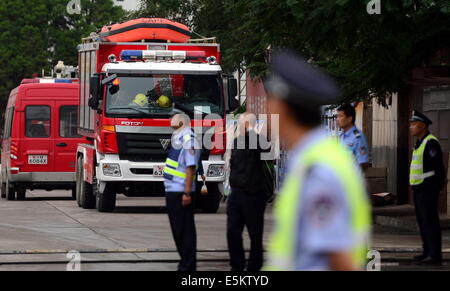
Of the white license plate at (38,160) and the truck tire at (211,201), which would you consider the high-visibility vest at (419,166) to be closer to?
the truck tire at (211,201)

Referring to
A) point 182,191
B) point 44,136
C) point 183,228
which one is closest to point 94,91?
point 44,136

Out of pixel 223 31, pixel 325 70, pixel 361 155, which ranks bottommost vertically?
pixel 361 155

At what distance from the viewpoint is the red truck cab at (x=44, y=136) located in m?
Result: 28.3

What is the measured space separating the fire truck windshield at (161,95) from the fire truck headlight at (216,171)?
109cm

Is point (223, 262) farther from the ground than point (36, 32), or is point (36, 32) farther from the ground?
point (36, 32)

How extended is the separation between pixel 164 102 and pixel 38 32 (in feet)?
214

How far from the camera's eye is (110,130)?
22.4m

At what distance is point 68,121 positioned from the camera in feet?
93.6

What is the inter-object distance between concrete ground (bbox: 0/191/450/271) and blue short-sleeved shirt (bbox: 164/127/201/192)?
3.83 feet

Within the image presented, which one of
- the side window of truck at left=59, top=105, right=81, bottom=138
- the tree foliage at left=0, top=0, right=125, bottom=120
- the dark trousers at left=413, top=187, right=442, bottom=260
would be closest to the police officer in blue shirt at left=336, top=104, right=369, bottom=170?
the dark trousers at left=413, top=187, right=442, bottom=260

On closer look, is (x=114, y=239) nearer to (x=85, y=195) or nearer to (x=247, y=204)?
(x=247, y=204)
